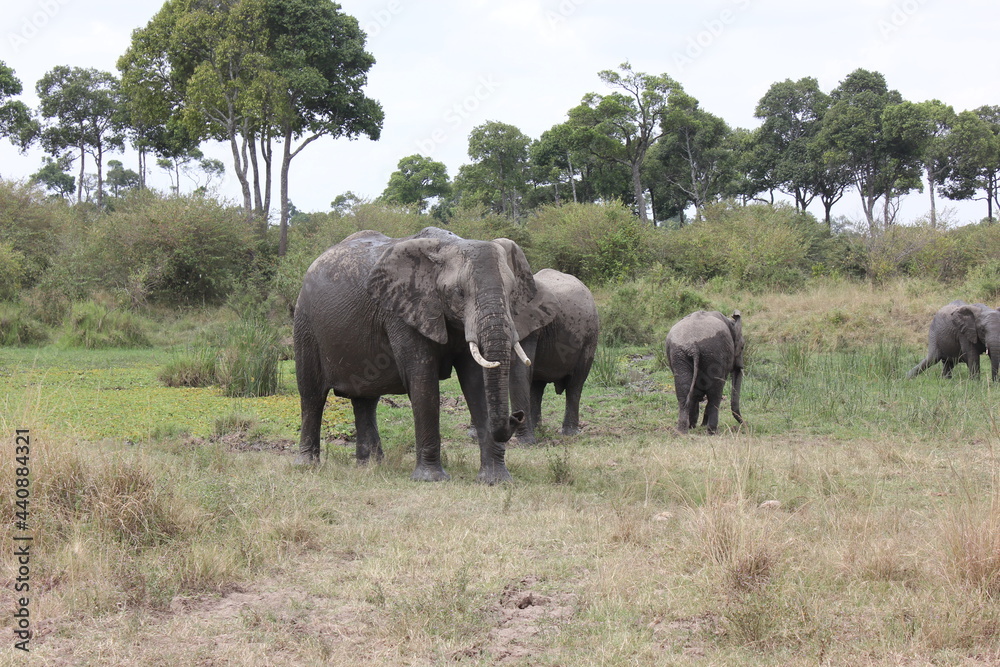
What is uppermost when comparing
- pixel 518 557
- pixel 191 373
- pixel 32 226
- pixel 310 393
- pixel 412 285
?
pixel 32 226

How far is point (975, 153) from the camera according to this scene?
47.7m

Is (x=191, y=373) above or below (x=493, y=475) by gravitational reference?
above

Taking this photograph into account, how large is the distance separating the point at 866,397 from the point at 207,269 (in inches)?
959

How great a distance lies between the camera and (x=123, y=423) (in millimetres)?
10195

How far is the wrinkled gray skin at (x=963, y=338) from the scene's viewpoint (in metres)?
14.9

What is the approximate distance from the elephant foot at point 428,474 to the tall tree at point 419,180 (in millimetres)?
65681

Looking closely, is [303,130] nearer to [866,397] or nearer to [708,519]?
[866,397]

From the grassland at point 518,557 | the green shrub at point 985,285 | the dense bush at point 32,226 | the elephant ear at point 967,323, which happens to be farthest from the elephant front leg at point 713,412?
the dense bush at point 32,226

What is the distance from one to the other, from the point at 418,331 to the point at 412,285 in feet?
1.36

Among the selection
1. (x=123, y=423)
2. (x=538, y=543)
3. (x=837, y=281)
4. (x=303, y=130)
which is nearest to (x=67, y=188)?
(x=303, y=130)

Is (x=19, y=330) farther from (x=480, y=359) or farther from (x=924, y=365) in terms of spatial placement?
(x=924, y=365)

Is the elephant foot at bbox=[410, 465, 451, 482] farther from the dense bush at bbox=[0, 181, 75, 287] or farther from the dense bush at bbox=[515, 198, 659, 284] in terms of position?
the dense bush at bbox=[515, 198, 659, 284]

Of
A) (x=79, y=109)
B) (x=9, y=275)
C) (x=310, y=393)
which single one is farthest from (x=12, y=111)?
(x=310, y=393)

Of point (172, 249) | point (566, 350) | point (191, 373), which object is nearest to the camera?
point (566, 350)
